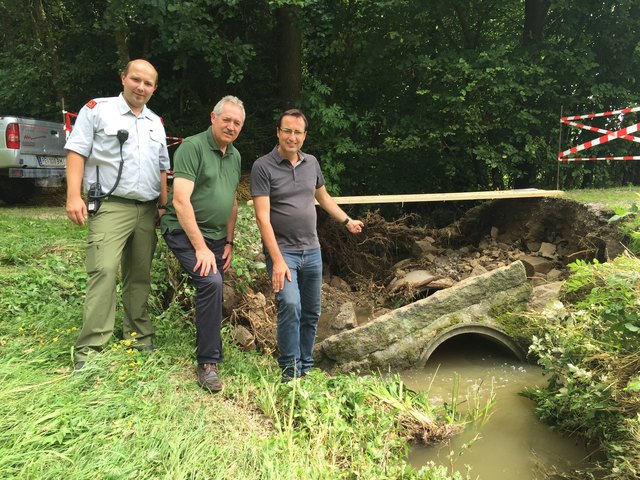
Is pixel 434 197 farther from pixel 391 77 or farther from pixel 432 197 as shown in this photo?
pixel 391 77

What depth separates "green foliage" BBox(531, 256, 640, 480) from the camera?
3.01 m

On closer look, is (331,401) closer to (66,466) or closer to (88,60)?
(66,466)

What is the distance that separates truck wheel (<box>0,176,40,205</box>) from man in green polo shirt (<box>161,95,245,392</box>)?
8.21 metres

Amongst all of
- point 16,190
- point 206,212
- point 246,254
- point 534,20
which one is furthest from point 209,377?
point 534,20

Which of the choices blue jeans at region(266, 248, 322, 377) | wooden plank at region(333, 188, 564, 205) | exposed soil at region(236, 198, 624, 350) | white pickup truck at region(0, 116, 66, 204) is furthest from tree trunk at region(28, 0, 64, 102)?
blue jeans at region(266, 248, 322, 377)

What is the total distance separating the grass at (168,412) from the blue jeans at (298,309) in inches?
6.7

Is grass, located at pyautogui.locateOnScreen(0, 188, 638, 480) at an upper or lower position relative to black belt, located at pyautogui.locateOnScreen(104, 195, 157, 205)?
lower

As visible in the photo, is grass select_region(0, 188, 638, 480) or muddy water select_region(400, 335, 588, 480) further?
muddy water select_region(400, 335, 588, 480)

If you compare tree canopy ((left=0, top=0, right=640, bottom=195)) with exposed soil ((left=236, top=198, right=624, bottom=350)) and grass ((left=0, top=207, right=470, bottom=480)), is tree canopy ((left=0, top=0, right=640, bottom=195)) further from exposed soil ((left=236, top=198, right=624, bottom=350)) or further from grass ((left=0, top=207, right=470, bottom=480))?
grass ((left=0, top=207, right=470, bottom=480))

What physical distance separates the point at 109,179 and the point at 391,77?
7.44 m

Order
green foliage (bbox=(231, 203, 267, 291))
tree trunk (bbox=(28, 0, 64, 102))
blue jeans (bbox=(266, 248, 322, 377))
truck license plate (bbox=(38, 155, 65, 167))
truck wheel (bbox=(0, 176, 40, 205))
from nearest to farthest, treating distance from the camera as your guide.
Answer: blue jeans (bbox=(266, 248, 322, 377)) < green foliage (bbox=(231, 203, 267, 291)) < truck license plate (bbox=(38, 155, 65, 167)) < truck wheel (bbox=(0, 176, 40, 205)) < tree trunk (bbox=(28, 0, 64, 102))

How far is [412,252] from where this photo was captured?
311 inches

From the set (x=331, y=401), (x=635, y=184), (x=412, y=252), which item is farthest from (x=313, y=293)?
(x=635, y=184)

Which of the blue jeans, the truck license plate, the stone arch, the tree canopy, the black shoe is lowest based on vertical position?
the stone arch
